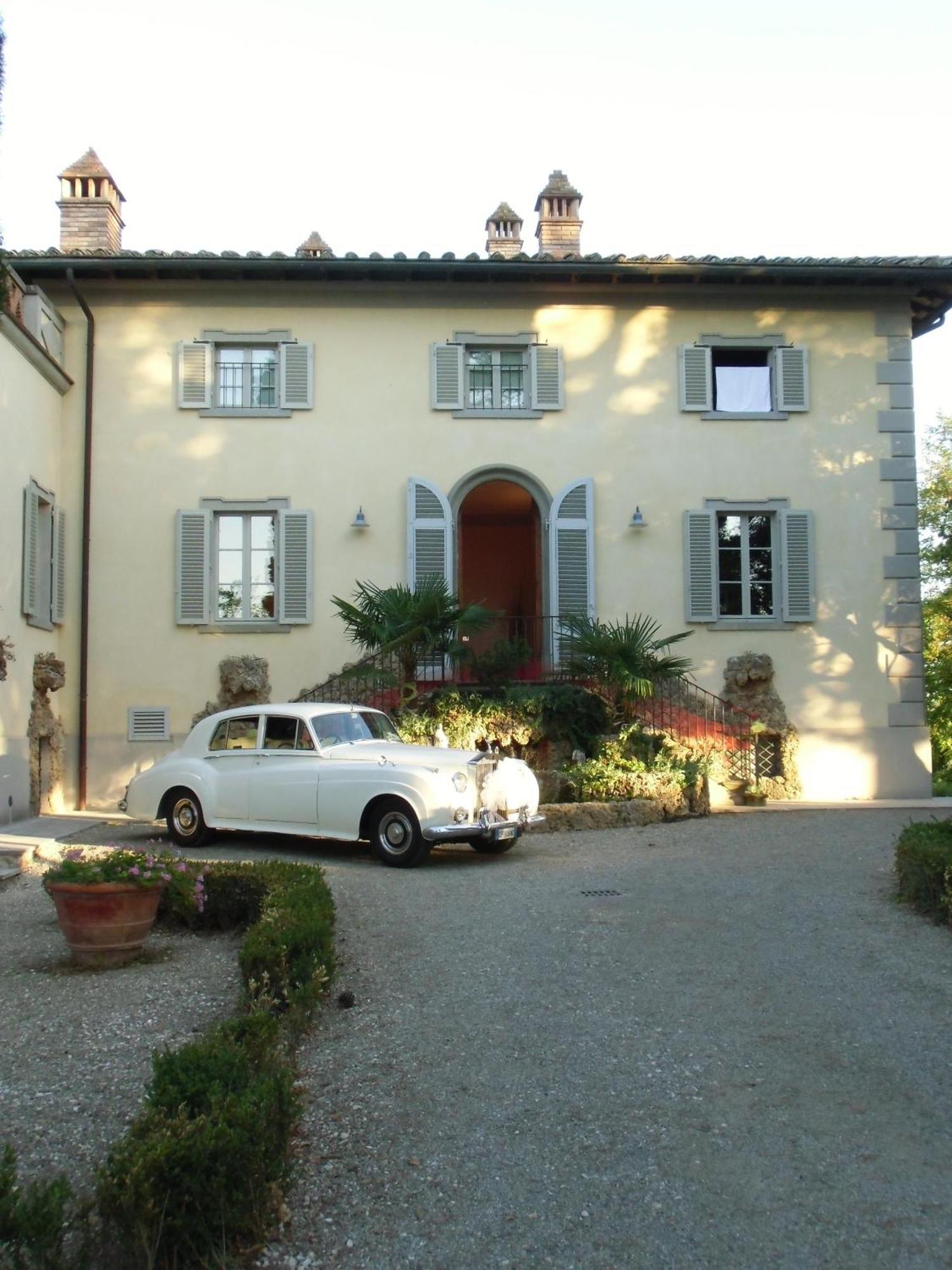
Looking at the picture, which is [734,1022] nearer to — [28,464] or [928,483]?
[28,464]

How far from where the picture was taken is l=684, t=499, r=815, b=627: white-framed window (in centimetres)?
1573

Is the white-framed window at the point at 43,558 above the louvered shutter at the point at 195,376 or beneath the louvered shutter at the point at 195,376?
beneath

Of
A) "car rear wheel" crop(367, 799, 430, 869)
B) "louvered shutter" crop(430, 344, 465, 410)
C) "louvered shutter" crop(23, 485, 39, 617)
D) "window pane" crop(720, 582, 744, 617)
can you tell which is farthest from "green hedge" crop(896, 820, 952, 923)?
"louvered shutter" crop(23, 485, 39, 617)

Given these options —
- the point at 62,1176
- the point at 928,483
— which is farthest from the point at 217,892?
the point at 928,483

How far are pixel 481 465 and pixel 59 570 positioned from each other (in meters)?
5.74

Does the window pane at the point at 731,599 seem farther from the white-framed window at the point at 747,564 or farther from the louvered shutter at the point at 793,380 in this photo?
the louvered shutter at the point at 793,380

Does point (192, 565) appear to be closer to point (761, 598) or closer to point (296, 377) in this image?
point (296, 377)

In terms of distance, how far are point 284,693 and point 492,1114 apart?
38.4 feet

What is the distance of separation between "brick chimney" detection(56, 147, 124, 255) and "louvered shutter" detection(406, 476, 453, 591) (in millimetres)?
→ 6058

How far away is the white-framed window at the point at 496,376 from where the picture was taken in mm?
15938

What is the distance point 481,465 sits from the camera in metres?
15.9

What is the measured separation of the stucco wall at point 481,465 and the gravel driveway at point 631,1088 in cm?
803

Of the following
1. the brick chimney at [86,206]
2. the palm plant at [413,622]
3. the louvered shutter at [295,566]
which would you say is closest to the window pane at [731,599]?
the palm plant at [413,622]

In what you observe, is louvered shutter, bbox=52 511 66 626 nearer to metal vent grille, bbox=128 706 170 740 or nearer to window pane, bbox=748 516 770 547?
metal vent grille, bbox=128 706 170 740
